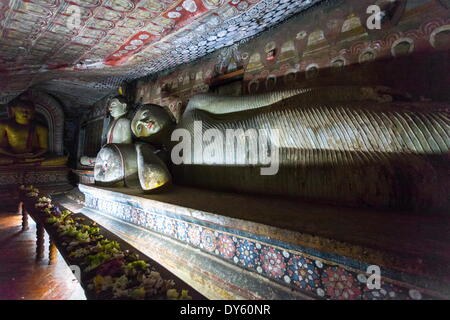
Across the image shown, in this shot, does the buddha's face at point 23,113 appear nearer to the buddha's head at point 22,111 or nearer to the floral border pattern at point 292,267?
the buddha's head at point 22,111

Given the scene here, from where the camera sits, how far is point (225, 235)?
1475mm

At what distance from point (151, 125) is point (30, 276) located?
197 centimetres

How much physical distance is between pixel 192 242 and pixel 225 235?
375mm

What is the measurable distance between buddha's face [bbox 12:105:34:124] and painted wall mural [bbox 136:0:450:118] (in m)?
5.89

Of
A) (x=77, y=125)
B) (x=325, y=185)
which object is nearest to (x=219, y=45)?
(x=325, y=185)

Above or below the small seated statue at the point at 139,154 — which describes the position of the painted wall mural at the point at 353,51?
above

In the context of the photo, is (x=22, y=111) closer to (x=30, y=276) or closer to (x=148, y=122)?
(x=148, y=122)

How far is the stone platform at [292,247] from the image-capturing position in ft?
2.88

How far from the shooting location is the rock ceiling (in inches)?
99.3

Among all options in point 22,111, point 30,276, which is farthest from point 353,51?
point 22,111

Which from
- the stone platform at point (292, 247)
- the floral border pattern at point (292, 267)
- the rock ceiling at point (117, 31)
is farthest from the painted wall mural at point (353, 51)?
the floral border pattern at point (292, 267)

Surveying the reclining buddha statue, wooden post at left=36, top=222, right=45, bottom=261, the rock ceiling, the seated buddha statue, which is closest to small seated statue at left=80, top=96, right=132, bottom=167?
the rock ceiling
